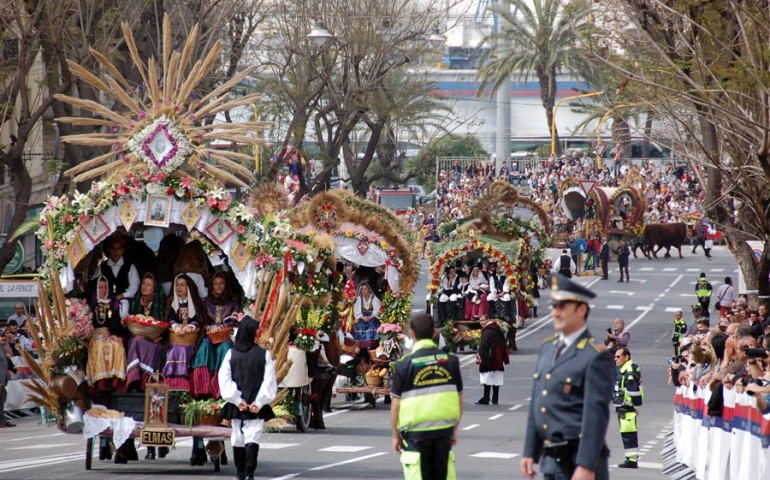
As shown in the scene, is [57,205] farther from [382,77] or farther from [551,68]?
[551,68]

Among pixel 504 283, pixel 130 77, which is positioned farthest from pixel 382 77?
pixel 130 77

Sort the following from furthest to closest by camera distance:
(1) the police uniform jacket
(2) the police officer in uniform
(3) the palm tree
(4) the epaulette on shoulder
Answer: (3) the palm tree, (4) the epaulette on shoulder, (2) the police officer in uniform, (1) the police uniform jacket

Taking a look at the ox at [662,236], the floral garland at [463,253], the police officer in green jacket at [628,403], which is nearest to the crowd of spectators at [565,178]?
the ox at [662,236]

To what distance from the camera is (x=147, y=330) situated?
682 inches

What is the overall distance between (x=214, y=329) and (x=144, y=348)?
2.79ft

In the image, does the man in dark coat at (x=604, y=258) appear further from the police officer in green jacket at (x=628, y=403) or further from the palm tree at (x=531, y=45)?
the police officer in green jacket at (x=628, y=403)

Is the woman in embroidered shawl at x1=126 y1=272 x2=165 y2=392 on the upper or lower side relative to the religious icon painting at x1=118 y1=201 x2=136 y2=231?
lower

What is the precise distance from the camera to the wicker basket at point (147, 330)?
17.3 meters

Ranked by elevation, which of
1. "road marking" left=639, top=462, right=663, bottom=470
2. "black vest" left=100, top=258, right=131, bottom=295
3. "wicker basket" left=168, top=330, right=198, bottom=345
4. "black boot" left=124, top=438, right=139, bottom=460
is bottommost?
"road marking" left=639, top=462, right=663, bottom=470

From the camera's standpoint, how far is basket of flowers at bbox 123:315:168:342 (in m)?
17.3

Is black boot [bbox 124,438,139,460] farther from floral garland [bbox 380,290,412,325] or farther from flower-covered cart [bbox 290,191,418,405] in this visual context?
floral garland [bbox 380,290,412,325]

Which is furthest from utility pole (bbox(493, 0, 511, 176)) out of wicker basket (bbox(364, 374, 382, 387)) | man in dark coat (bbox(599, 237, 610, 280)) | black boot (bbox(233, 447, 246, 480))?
black boot (bbox(233, 447, 246, 480))

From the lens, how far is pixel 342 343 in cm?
2630

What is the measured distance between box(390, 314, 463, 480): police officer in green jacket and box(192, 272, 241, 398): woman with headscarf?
5.66m
